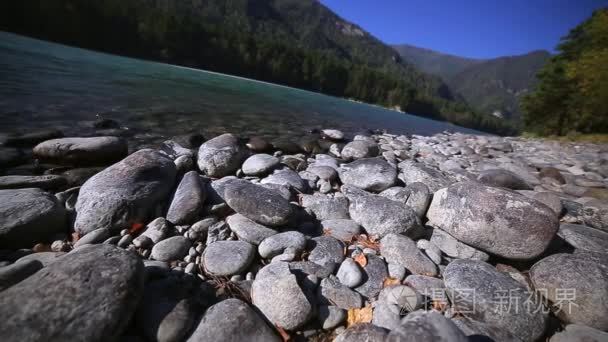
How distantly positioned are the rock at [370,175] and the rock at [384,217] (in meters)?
0.93

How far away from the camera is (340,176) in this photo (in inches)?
178

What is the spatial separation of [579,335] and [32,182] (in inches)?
238

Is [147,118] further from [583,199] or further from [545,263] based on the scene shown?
[583,199]

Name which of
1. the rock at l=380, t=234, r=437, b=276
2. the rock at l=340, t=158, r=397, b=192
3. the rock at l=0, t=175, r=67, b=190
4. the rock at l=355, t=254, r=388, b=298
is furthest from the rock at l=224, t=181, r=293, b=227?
the rock at l=0, t=175, r=67, b=190

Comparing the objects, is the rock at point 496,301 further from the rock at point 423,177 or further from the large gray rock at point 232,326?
the rock at point 423,177

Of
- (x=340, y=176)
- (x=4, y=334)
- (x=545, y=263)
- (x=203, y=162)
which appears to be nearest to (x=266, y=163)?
(x=203, y=162)

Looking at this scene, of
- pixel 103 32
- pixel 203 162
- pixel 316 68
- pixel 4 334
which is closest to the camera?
pixel 4 334

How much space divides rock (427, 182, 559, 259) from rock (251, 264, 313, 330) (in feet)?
6.81

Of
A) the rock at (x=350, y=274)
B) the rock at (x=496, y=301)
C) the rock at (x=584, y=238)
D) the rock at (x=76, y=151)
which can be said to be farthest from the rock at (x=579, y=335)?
the rock at (x=76, y=151)

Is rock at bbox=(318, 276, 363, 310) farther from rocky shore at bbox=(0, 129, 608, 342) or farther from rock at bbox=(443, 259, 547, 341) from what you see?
rock at bbox=(443, 259, 547, 341)

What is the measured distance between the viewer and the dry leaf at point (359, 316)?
197 centimetres

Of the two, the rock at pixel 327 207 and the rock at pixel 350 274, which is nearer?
the rock at pixel 350 274

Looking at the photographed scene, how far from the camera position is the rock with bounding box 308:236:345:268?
244 centimetres

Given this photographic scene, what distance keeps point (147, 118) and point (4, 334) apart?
7.09 m
